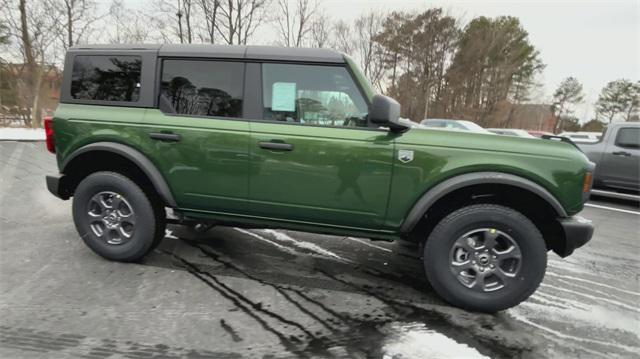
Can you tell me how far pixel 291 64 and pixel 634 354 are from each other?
315cm

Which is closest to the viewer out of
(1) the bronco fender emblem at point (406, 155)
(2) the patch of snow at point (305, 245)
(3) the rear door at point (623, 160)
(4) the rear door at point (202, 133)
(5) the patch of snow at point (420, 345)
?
(5) the patch of snow at point (420, 345)

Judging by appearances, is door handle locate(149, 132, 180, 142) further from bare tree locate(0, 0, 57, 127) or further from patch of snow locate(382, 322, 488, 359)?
bare tree locate(0, 0, 57, 127)

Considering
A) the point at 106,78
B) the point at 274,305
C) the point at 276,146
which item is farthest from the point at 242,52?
the point at 274,305

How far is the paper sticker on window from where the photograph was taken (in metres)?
3.02

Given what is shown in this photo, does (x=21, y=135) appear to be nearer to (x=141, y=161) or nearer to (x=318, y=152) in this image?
(x=141, y=161)

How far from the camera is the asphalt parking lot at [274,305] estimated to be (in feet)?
7.62

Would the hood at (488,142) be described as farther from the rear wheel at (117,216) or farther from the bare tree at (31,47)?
the bare tree at (31,47)

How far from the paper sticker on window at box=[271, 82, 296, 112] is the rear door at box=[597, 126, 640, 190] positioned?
790cm

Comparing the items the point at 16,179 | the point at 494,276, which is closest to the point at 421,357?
the point at 494,276

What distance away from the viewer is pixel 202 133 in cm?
306

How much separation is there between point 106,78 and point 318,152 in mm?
2011

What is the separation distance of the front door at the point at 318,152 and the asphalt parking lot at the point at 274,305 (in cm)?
69

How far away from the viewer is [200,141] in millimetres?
3061

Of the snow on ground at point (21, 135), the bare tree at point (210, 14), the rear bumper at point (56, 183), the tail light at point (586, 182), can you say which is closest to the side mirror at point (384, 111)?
the tail light at point (586, 182)
